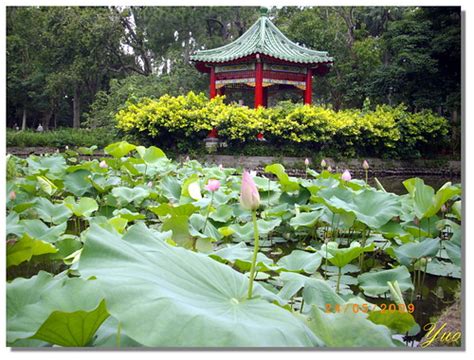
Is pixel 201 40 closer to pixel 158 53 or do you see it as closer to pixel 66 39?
pixel 158 53

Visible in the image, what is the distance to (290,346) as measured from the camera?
2.60 ft

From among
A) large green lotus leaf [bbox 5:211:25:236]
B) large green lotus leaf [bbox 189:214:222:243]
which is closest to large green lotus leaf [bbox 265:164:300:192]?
large green lotus leaf [bbox 189:214:222:243]

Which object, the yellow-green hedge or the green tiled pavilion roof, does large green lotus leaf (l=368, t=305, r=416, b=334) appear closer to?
the yellow-green hedge

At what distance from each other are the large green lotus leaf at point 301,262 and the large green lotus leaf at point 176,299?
0.52 m

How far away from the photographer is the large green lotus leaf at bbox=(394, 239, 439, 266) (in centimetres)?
156

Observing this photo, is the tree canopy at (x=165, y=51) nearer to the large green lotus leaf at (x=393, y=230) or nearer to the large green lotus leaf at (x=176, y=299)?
the large green lotus leaf at (x=393, y=230)

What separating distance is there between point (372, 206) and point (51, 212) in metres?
1.28

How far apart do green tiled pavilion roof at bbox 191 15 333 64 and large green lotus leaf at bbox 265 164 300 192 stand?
2.09 feet

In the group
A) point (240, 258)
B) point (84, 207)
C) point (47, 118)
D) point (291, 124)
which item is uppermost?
point (291, 124)

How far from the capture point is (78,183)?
262 centimetres

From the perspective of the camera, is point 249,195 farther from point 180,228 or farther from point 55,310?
point 180,228

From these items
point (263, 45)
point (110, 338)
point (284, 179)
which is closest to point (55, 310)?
point (110, 338)
